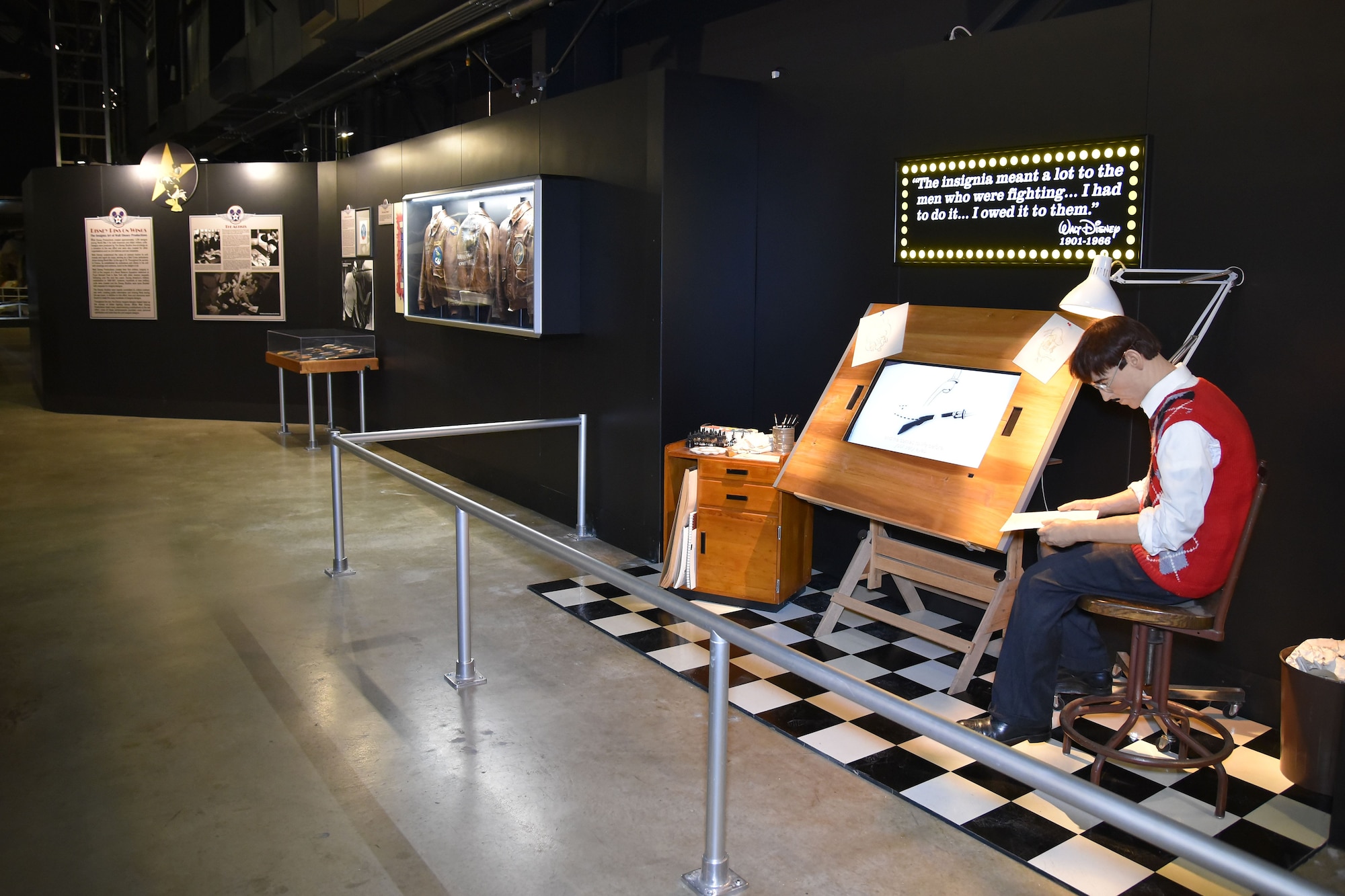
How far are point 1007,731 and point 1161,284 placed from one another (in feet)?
5.81

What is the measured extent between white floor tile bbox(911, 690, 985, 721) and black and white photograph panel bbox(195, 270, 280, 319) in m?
9.13

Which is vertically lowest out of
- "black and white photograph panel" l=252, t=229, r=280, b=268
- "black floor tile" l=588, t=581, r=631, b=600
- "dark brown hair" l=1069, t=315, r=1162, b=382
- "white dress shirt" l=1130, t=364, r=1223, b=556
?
"black floor tile" l=588, t=581, r=631, b=600

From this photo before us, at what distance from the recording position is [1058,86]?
443 centimetres

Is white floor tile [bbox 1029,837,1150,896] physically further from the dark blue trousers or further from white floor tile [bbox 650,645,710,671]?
white floor tile [bbox 650,645,710,671]

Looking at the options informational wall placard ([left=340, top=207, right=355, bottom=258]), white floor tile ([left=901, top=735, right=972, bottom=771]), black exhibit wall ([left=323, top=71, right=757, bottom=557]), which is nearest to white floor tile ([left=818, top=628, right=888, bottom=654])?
white floor tile ([left=901, top=735, right=972, bottom=771])

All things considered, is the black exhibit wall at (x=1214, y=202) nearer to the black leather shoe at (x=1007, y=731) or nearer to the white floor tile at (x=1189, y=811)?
the white floor tile at (x=1189, y=811)

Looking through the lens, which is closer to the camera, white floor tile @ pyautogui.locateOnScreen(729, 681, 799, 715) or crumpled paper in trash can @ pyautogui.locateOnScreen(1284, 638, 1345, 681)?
crumpled paper in trash can @ pyautogui.locateOnScreen(1284, 638, 1345, 681)

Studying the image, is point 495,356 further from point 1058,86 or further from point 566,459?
point 1058,86

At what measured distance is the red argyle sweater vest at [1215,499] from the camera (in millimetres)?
3211

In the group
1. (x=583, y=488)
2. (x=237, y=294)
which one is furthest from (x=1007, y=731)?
(x=237, y=294)

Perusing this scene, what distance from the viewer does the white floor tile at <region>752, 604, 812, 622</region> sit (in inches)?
202

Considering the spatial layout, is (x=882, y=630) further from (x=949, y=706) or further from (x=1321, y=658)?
(x=1321, y=658)

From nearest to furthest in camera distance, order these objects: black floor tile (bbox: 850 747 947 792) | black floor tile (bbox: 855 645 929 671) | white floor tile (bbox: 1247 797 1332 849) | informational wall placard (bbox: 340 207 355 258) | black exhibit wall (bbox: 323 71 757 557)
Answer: white floor tile (bbox: 1247 797 1332 849) < black floor tile (bbox: 850 747 947 792) < black floor tile (bbox: 855 645 929 671) < black exhibit wall (bbox: 323 71 757 557) < informational wall placard (bbox: 340 207 355 258)

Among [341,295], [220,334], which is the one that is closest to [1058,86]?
[341,295]
